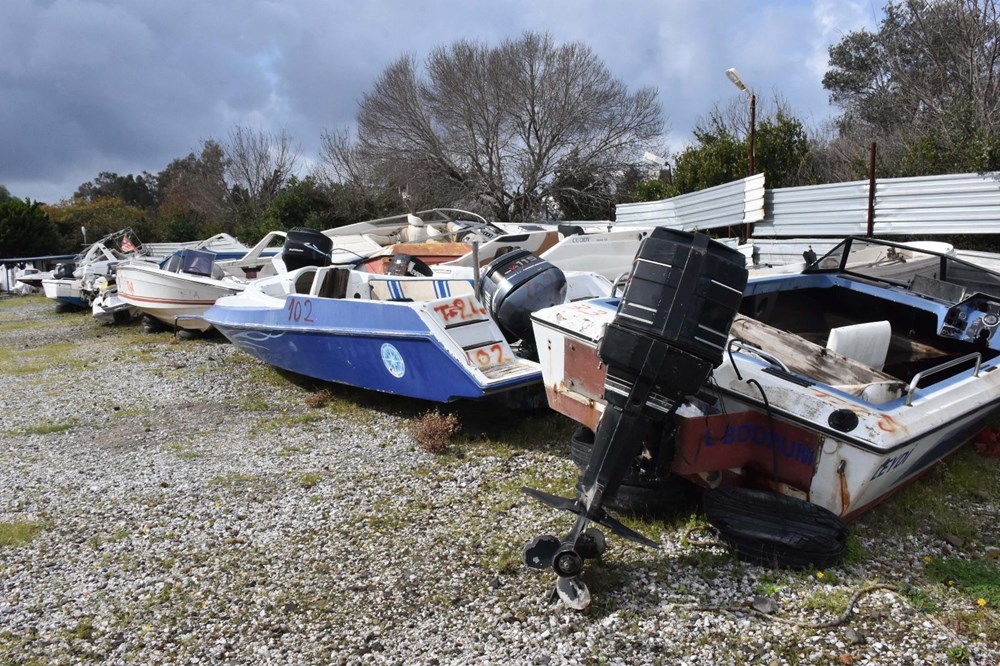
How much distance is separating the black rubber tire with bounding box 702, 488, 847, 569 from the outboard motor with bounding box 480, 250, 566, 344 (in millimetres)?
2112

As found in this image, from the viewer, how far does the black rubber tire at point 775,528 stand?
9.89 ft

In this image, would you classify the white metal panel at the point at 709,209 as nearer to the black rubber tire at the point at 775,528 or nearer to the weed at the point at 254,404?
the weed at the point at 254,404

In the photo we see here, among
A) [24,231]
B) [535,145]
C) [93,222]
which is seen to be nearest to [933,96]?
[535,145]

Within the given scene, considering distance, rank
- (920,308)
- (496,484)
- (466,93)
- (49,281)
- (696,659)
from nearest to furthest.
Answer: (696,659), (496,484), (920,308), (49,281), (466,93)

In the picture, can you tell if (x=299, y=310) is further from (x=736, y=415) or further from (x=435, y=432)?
(x=736, y=415)

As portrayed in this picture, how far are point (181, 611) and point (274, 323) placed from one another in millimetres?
3874

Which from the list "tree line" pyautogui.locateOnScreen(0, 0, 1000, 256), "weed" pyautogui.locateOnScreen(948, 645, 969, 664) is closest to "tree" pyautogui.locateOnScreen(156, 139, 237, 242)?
"tree line" pyautogui.locateOnScreen(0, 0, 1000, 256)

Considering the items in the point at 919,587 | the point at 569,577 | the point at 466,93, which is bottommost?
the point at 919,587

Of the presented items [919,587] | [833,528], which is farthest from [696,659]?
[919,587]

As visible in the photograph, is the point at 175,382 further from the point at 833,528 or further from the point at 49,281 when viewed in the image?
the point at 49,281

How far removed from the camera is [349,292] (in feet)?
22.8

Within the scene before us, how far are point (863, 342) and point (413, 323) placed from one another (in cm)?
291

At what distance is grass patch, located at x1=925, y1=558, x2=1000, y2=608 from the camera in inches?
113

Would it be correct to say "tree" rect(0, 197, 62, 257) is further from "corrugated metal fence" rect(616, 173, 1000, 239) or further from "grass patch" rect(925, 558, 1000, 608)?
"grass patch" rect(925, 558, 1000, 608)
